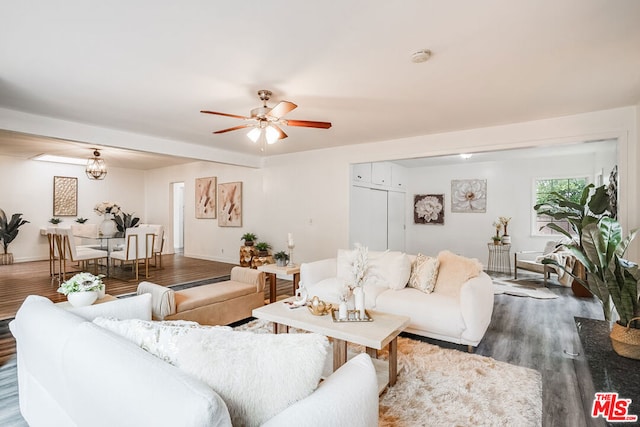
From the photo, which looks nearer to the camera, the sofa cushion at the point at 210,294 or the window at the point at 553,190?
the sofa cushion at the point at 210,294

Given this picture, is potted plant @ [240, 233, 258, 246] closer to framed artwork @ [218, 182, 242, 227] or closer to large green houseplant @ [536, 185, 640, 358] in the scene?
framed artwork @ [218, 182, 242, 227]

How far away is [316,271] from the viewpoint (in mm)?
3963

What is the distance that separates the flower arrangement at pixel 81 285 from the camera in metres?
2.36

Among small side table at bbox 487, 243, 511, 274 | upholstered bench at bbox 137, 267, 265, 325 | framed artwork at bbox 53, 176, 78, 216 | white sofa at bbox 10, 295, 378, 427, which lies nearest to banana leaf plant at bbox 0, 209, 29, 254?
framed artwork at bbox 53, 176, 78, 216

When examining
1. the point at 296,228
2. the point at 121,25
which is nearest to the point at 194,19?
the point at 121,25

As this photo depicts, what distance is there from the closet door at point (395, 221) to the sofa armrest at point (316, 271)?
128 inches

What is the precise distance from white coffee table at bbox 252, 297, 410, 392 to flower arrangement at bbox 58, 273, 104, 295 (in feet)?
4.17

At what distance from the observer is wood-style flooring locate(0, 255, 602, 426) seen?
2104mm

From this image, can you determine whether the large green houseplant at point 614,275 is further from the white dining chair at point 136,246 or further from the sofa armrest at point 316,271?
the white dining chair at point 136,246

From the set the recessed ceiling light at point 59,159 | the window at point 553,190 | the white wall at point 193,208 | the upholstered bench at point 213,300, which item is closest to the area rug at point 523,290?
the window at point 553,190

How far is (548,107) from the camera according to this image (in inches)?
139

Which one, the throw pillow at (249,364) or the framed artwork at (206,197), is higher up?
the framed artwork at (206,197)

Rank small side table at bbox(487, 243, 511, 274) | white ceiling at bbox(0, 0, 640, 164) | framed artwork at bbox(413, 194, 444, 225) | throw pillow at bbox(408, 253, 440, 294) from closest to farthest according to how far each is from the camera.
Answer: white ceiling at bbox(0, 0, 640, 164) < throw pillow at bbox(408, 253, 440, 294) < small side table at bbox(487, 243, 511, 274) < framed artwork at bbox(413, 194, 444, 225)

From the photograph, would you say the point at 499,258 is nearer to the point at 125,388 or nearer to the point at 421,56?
the point at 421,56
